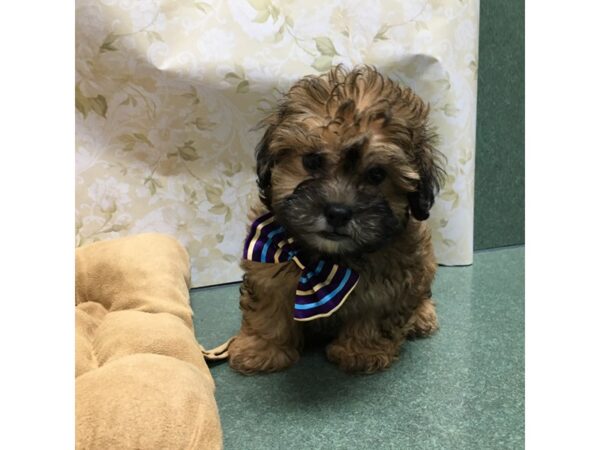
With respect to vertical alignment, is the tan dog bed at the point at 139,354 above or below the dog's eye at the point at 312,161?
below

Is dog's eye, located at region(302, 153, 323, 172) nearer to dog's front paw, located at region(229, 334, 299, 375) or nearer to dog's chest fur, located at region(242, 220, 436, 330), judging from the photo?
dog's chest fur, located at region(242, 220, 436, 330)

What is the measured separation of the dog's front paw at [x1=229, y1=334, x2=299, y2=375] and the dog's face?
0.33 m

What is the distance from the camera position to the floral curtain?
175 cm

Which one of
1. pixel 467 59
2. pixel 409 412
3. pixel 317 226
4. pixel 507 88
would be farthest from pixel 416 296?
pixel 507 88

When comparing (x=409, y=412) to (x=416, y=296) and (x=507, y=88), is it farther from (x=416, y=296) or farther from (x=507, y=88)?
(x=507, y=88)

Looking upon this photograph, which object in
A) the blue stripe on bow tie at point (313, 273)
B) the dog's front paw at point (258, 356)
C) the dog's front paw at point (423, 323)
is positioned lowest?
the dog's front paw at point (258, 356)

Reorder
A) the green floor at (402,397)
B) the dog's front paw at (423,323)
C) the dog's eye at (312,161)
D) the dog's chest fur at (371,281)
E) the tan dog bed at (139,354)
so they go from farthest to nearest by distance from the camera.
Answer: the dog's front paw at (423,323)
the dog's chest fur at (371,281)
the dog's eye at (312,161)
the green floor at (402,397)
the tan dog bed at (139,354)

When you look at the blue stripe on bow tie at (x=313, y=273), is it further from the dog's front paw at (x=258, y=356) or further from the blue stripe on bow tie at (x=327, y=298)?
the dog's front paw at (x=258, y=356)

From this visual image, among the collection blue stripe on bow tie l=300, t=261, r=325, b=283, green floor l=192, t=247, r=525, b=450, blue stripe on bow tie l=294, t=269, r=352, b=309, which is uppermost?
blue stripe on bow tie l=300, t=261, r=325, b=283

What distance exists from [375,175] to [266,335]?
20.4 inches

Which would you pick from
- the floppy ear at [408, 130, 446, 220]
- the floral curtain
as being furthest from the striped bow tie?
the floral curtain

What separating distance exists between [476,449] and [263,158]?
0.80 m

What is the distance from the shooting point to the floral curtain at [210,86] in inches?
69.0

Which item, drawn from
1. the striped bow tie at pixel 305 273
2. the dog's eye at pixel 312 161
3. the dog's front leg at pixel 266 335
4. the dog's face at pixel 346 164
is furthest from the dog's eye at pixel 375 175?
the dog's front leg at pixel 266 335
